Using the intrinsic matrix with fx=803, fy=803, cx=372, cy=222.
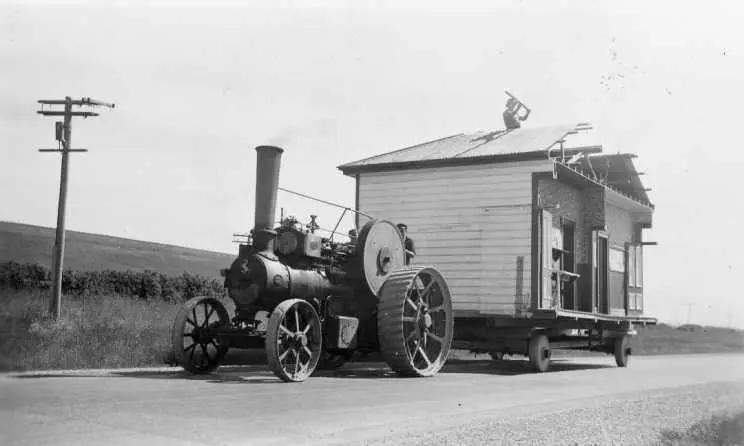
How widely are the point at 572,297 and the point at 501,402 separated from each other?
1006cm

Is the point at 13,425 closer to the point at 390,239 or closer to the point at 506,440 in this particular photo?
the point at 506,440

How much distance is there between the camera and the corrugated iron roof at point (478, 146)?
16.1 meters

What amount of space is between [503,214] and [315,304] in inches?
208

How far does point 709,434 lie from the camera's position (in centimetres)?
697

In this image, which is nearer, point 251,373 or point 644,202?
point 251,373

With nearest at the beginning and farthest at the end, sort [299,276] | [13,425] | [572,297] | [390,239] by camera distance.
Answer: [13,425] → [299,276] → [390,239] → [572,297]

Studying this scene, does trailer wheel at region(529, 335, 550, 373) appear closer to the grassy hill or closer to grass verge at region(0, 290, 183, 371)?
grass verge at region(0, 290, 183, 371)

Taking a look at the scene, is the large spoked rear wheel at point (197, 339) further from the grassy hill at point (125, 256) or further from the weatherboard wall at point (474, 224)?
the grassy hill at point (125, 256)

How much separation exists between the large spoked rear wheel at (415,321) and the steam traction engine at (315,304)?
0.02m

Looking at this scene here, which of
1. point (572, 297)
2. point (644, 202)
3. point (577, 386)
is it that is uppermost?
point (644, 202)

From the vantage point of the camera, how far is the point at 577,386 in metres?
11.5

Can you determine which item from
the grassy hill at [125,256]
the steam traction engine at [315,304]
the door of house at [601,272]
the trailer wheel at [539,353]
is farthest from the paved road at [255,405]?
the grassy hill at [125,256]

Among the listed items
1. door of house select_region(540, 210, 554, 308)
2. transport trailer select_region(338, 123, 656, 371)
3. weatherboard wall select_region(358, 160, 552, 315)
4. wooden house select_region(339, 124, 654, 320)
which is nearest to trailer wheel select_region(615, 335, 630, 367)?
transport trailer select_region(338, 123, 656, 371)

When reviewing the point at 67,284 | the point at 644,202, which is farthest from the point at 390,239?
the point at 67,284
